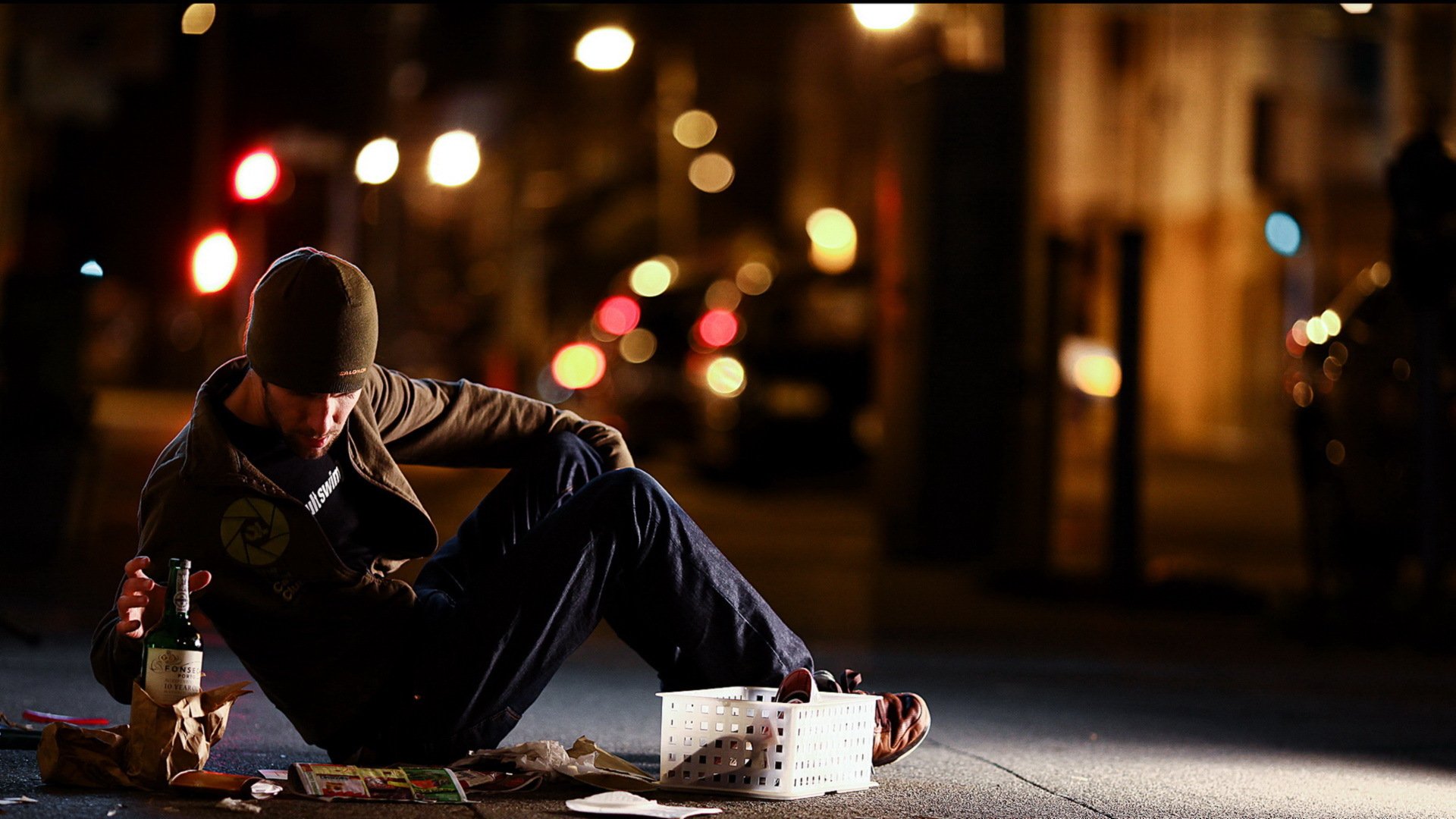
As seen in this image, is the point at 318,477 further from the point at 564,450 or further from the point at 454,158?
the point at 454,158

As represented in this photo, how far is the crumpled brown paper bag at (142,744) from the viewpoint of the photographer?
160 inches

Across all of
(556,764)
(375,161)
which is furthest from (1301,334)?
(375,161)

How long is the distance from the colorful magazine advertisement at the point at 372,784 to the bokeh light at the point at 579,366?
1667cm

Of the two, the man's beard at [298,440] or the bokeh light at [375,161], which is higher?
the bokeh light at [375,161]

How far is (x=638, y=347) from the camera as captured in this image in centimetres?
2086

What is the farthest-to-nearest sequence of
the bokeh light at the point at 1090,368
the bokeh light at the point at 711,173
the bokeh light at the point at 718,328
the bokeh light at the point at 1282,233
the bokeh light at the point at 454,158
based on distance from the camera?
the bokeh light at the point at 711,173 → the bokeh light at the point at 1090,368 → the bokeh light at the point at 718,328 → the bokeh light at the point at 454,158 → the bokeh light at the point at 1282,233

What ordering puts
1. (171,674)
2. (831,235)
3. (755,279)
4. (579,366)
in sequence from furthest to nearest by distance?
(831,235), (579,366), (755,279), (171,674)

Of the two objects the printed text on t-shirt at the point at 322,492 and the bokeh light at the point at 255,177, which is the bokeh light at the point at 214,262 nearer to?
the bokeh light at the point at 255,177

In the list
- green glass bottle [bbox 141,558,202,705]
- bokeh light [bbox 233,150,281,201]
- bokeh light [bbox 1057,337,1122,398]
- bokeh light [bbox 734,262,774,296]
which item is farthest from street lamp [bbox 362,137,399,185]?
bokeh light [bbox 1057,337,1122,398]

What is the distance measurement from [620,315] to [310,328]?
57.2 feet

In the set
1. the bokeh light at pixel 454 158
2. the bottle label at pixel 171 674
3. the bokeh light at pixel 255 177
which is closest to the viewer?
the bottle label at pixel 171 674

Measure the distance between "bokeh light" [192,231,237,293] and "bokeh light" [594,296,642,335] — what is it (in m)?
10.5

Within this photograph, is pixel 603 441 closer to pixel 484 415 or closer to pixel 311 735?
pixel 484 415

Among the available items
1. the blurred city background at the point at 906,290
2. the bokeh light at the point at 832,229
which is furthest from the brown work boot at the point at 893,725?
the bokeh light at the point at 832,229
